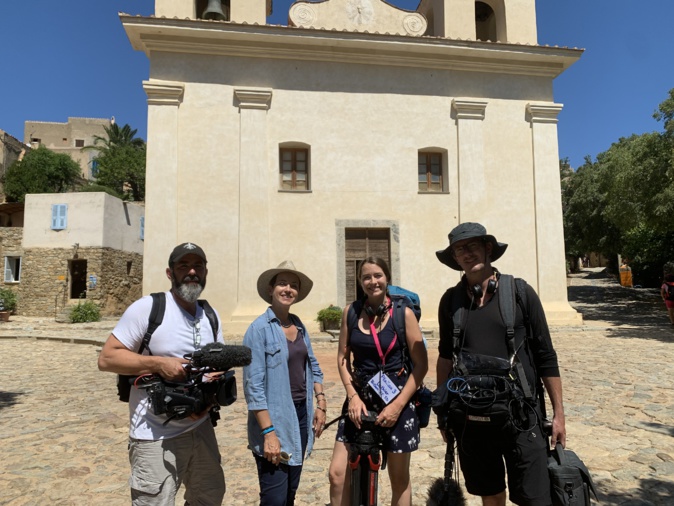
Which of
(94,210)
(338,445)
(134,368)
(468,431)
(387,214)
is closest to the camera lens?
(134,368)

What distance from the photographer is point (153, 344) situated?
2.37 meters

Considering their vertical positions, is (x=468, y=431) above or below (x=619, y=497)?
above

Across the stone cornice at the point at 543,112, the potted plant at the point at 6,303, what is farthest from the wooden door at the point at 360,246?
the potted plant at the point at 6,303

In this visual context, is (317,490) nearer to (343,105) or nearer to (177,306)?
(177,306)

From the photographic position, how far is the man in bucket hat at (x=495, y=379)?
233 centimetres

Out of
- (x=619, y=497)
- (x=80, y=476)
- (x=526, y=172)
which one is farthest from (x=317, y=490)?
(x=526, y=172)

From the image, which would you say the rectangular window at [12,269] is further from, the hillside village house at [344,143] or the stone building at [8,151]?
the stone building at [8,151]

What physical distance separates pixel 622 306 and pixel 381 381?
21.0 m

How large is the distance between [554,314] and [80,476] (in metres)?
12.7

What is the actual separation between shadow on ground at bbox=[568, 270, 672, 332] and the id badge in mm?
11626

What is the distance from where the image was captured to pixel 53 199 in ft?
67.1

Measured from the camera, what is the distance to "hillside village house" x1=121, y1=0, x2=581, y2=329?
12.4m

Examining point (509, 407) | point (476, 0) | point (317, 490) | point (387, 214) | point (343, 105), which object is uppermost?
point (476, 0)

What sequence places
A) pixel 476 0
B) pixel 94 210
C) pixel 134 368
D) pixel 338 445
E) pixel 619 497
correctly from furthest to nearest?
1. pixel 94 210
2. pixel 476 0
3. pixel 619 497
4. pixel 338 445
5. pixel 134 368
